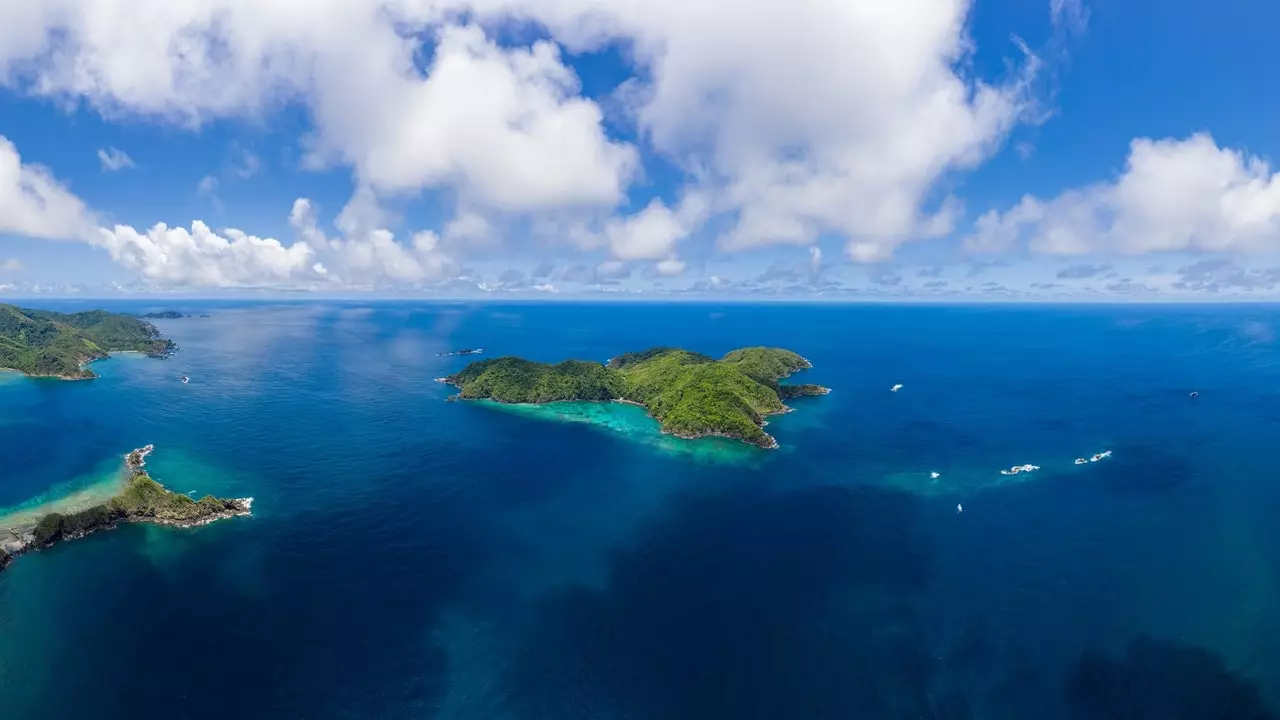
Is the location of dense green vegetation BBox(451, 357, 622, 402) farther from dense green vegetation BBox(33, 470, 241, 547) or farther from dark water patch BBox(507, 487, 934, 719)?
dark water patch BBox(507, 487, 934, 719)

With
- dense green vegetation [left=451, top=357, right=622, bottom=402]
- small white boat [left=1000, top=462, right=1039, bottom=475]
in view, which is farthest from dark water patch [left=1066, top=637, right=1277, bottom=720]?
dense green vegetation [left=451, top=357, right=622, bottom=402]

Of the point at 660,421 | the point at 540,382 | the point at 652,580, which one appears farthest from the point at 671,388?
the point at 652,580

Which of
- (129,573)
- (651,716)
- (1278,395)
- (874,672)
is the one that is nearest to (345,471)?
(129,573)

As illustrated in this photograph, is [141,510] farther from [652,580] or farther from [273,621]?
[652,580]

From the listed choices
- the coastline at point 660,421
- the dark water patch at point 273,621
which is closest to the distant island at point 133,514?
the dark water patch at point 273,621

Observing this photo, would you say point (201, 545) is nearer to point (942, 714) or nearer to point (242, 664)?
point (242, 664)
